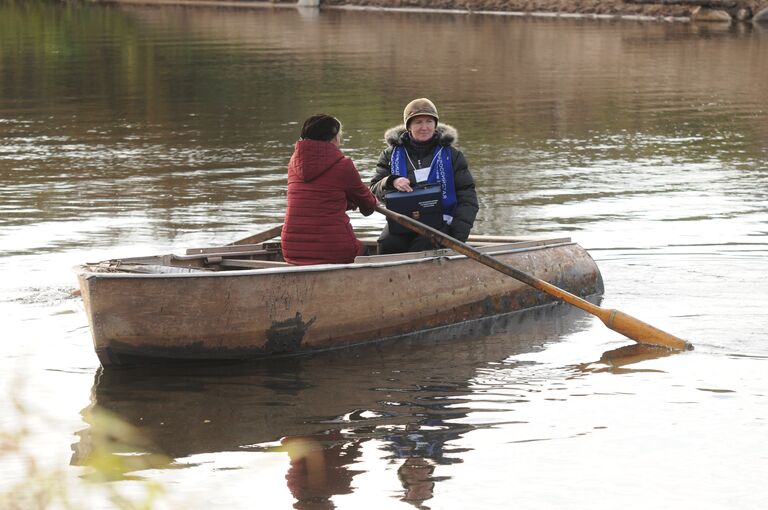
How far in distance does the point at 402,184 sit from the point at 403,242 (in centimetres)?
61

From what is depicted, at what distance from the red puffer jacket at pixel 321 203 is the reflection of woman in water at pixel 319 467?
2.00 metres

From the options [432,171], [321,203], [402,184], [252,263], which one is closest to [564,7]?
[432,171]

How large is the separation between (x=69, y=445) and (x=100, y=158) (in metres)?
12.3

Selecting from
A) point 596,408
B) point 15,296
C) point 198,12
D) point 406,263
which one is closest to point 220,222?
point 15,296

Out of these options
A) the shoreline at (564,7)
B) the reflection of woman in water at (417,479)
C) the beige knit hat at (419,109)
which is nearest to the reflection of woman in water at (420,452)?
the reflection of woman in water at (417,479)

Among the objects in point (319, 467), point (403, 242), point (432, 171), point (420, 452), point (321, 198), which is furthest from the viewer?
point (403, 242)

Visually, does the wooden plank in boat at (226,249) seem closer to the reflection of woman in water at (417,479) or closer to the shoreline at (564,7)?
the reflection of woman in water at (417,479)

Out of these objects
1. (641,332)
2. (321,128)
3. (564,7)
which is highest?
(564,7)

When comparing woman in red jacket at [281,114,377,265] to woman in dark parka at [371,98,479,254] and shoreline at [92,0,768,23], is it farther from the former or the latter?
shoreline at [92,0,768,23]

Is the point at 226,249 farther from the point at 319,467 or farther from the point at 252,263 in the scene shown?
the point at 319,467

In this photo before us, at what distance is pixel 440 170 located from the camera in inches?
407

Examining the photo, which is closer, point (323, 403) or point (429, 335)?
point (323, 403)

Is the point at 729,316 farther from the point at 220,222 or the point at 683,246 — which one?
the point at 220,222

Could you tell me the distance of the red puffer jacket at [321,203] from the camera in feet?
30.9
